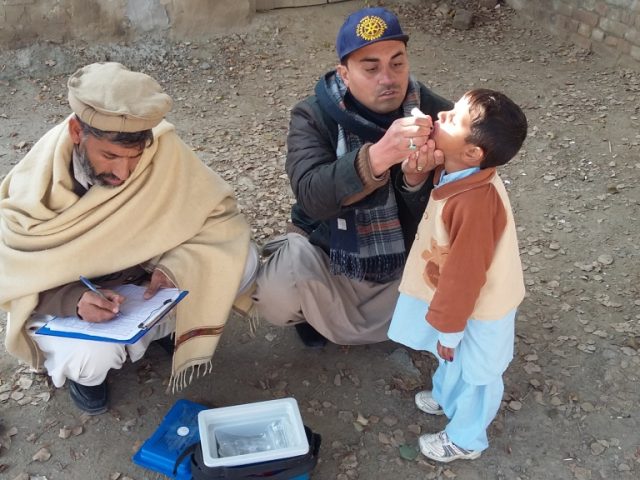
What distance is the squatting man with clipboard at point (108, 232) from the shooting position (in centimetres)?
257

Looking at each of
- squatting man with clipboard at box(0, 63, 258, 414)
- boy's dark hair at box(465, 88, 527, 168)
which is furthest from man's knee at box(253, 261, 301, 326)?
boy's dark hair at box(465, 88, 527, 168)

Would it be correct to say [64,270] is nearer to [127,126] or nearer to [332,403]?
[127,126]

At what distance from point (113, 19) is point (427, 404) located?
596 cm

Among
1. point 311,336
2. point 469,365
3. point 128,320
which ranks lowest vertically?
point 311,336

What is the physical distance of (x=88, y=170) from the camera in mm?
2713

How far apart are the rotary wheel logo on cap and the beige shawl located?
0.98m

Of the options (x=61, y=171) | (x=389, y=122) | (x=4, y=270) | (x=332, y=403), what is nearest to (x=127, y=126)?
(x=61, y=171)

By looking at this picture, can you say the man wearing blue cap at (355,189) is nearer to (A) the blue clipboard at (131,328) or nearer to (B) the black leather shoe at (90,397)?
(A) the blue clipboard at (131,328)

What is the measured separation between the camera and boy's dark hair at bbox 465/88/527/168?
84.9 inches

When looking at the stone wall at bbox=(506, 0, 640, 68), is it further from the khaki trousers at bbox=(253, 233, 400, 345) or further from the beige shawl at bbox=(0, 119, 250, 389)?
the beige shawl at bbox=(0, 119, 250, 389)

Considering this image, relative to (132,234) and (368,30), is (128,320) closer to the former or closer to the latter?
(132,234)

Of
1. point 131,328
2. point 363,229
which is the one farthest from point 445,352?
point 131,328

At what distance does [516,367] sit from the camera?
3.31m

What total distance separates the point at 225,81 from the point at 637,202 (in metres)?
4.29
